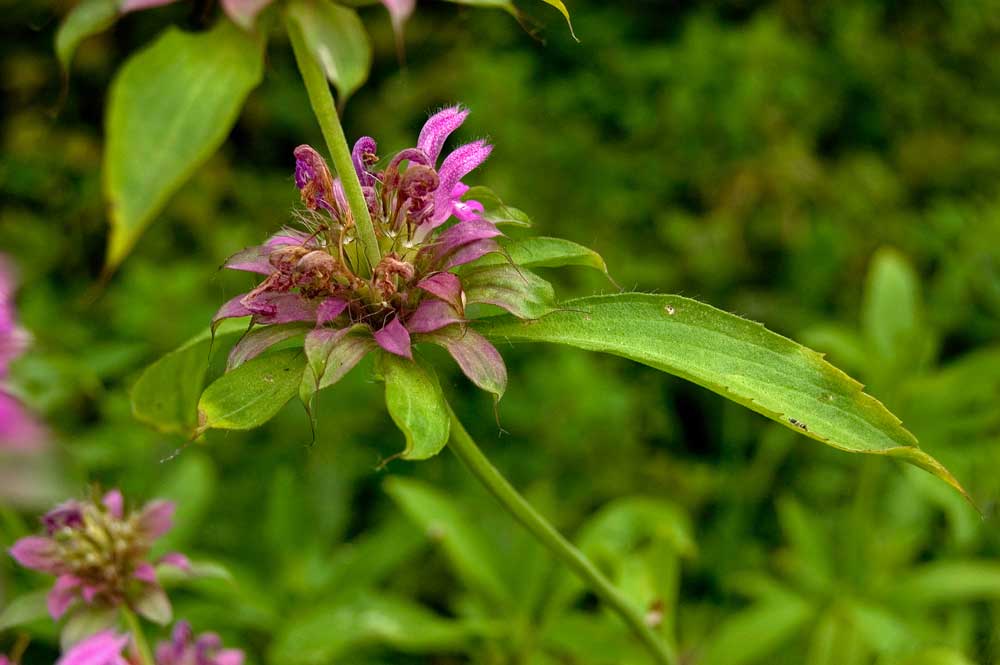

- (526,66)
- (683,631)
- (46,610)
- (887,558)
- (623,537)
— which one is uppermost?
(46,610)

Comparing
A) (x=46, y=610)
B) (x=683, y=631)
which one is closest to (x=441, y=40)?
(x=683, y=631)

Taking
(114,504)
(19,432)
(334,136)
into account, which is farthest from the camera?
(114,504)

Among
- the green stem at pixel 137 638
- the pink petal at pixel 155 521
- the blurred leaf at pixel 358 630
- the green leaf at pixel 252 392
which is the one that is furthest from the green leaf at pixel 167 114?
the blurred leaf at pixel 358 630

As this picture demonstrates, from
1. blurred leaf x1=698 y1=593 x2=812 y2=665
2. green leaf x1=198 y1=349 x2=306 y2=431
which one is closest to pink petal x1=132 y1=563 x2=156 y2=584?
green leaf x1=198 y1=349 x2=306 y2=431

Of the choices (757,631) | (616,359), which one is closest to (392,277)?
(757,631)

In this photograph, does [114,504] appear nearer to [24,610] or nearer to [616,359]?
[24,610]

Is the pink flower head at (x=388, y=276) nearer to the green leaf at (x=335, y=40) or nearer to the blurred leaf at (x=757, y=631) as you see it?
the green leaf at (x=335, y=40)

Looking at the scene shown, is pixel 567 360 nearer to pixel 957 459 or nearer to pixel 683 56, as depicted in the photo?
pixel 957 459
